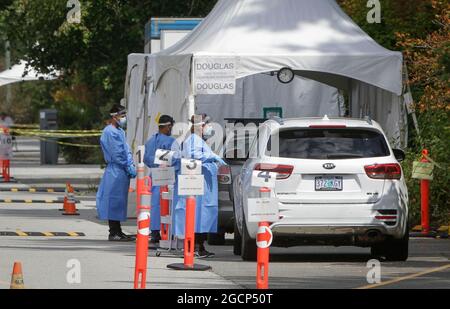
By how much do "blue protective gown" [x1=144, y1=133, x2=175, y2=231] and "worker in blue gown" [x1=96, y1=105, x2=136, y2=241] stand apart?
3.68 ft

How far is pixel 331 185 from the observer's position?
1719cm

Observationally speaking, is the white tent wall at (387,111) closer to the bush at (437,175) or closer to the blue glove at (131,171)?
the bush at (437,175)

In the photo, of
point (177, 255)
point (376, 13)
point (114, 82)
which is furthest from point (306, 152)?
Result: point (114, 82)

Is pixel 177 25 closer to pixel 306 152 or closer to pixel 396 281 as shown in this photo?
pixel 306 152

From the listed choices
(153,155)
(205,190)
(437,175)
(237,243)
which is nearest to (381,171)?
(205,190)

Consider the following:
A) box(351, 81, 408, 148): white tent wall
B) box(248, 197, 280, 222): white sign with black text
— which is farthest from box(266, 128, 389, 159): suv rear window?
box(351, 81, 408, 148): white tent wall

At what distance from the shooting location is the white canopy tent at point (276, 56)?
73.4 ft

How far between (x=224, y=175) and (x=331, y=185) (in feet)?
8.60

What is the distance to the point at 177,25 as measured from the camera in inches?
1086

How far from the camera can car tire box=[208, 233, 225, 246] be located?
68.0 ft

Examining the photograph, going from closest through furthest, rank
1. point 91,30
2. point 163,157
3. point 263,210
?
point 263,210 → point 163,157 → point 91,30

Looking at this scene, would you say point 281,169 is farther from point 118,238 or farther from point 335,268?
point 118,238

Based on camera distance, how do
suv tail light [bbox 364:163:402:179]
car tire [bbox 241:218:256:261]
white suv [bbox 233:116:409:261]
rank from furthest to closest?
car tire [bbox 241:218:256:261] → suv tail light [bbox 364:163:402:179] → white suv [bbox 233:116:409:261]

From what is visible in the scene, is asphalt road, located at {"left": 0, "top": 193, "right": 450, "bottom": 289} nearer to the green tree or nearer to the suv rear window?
the suv rear window
